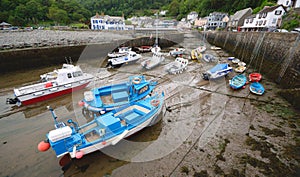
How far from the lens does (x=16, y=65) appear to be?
1395cm

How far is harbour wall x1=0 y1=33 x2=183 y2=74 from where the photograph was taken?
1355 cm

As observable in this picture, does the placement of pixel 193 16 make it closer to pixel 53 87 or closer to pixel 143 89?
pixel 143 89

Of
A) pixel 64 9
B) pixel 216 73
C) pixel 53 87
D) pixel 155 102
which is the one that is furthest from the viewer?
pixel 64 9

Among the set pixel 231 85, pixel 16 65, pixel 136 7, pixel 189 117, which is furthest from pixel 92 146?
pixel 136 7

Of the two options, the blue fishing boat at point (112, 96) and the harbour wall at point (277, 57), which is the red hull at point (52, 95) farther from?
the harbour wall at point (277, 57)

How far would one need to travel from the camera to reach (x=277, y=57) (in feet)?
41.2

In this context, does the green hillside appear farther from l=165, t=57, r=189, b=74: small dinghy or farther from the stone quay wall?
l=165, t=57, r=189, b=74: small dinghy

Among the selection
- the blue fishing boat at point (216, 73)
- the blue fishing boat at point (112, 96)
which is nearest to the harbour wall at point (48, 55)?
the blue fishing boat at point (112, 96)

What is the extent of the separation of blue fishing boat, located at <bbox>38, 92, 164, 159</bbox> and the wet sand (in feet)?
2.71

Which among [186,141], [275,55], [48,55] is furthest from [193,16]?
[186,141]

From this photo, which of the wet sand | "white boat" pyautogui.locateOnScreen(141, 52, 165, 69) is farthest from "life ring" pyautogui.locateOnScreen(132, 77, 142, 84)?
"white boat" pyautogui.locateOnScreen(141, 52, 165, 69)

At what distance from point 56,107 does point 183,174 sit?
851 cm

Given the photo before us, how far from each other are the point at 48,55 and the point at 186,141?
1810 cm

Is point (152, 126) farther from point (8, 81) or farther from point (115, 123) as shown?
point (8, 81)
